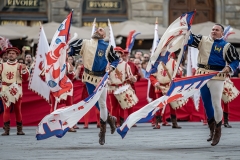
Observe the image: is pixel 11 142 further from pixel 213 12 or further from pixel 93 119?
pixel 213 12

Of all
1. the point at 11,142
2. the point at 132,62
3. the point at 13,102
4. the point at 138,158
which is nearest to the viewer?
the point at 138,158

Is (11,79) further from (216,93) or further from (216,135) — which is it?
(216,135)

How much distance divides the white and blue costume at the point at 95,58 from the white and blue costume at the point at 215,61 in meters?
1.40

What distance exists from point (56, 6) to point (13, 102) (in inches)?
599

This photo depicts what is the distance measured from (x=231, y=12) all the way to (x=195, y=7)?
154cm

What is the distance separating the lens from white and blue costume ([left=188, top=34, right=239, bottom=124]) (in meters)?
12.3

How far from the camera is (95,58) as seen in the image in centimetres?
1275

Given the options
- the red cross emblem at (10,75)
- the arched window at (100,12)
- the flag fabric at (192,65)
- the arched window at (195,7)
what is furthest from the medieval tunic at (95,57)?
the arched window at (195,7)

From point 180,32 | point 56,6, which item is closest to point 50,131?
point 180,32

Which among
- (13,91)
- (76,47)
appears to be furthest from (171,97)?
(13,91)

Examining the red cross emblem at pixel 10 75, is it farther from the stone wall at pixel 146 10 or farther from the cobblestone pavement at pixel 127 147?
the stone wall at pixel 146 10

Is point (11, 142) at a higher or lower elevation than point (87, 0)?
lower

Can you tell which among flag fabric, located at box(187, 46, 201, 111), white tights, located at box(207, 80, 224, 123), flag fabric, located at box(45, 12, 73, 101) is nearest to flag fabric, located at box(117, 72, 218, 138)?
white tights, located at box(207, 80, 224, 123)

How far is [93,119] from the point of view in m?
20.5
